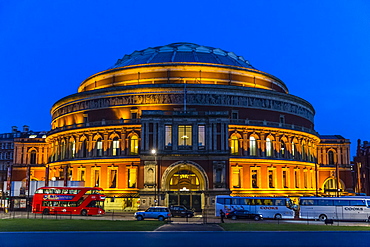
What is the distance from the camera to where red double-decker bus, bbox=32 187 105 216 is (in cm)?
5238

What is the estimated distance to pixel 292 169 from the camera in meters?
68.6

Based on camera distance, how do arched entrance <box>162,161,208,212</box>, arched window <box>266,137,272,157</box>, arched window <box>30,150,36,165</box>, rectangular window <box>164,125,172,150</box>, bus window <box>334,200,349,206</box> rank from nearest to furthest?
1. bus window <box>334,200,349,206</box>
2. arched entrance <box>162,161,208,212</box>
3. rectangular window <box>164,125,172,150</box>
4. arched window <box>266,137,272,157</box>
5. arched window <box>30,150,36,165</box>

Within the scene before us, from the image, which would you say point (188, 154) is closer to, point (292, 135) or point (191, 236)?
point (292, 135)

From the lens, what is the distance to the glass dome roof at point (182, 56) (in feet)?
233

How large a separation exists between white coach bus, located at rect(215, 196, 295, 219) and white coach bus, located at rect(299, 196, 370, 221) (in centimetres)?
179

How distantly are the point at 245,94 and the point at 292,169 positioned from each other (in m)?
14.1

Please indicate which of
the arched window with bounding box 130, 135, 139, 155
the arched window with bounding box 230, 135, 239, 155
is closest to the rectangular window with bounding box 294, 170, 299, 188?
the arched window with bounding box 230, 135, 239, 155

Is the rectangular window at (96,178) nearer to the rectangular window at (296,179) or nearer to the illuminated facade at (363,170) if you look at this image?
the rectangular window at (296,179)

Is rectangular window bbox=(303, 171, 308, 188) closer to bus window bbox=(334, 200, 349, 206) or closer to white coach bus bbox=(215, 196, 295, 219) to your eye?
white coach bus bbox=(215, 196, 295, 219)

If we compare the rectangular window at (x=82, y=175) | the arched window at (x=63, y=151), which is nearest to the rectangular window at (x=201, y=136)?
the rectangular window at (x=82, y=175)

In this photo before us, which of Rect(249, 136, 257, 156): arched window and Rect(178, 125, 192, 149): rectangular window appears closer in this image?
Rect(178, 125, 192, 149): rectangular window

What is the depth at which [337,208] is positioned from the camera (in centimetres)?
4669

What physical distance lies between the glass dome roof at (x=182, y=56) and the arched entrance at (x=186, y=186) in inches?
821

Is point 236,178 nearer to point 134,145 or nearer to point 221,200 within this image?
point 221,200
